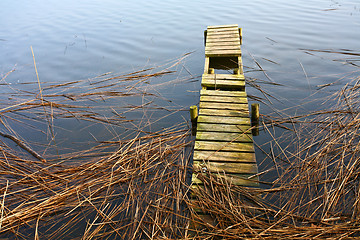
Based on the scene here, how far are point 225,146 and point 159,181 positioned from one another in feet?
4.05

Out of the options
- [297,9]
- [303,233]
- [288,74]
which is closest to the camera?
[303,233]

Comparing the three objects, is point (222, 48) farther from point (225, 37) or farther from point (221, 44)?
point (225, 37)

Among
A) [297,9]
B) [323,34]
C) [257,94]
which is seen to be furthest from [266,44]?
[297,9]

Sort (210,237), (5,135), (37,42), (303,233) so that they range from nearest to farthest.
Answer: (303,233) < (210,237) < (5,135) < (37,42)

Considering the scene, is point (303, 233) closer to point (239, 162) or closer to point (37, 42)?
point (239, 162)

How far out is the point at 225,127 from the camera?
→ 5.00 metres

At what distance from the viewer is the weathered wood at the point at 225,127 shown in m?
4.90

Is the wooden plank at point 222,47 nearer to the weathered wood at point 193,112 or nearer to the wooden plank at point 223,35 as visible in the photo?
the wooden plank at point 223,35

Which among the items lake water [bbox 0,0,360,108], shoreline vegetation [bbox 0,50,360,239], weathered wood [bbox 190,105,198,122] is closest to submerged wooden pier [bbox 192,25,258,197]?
weathered wood [bbox 190,105,198,122]

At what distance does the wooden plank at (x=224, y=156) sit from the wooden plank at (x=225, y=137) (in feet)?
1.15

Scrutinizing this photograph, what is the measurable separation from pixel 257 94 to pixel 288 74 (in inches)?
73.4

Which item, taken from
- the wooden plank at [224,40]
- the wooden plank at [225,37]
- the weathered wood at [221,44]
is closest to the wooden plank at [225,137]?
the weathered wood at [221,44]

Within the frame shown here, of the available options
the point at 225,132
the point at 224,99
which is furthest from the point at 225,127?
the point at 224,99

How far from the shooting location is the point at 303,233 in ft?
9.45
